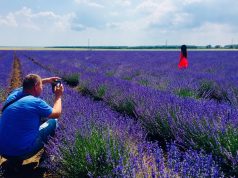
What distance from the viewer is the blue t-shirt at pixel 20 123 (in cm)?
334

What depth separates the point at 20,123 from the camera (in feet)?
11.0

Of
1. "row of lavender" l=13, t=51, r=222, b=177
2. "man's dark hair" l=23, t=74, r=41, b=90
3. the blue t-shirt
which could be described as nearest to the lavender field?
"row of lavender" l=13, t=51, r=222, b=177

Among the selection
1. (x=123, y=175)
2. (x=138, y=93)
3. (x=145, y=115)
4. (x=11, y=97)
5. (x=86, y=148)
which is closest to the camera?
(x=123, y=175)

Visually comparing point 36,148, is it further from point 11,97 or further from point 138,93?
point 138,93

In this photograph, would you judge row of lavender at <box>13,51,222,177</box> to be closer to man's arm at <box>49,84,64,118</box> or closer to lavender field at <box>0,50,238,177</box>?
lavender field at <box>0,50,238,177</box>

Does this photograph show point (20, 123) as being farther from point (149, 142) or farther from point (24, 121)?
point (149, 142)

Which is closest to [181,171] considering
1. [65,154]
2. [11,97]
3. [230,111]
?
[65,154]

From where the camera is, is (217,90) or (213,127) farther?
(217,90)

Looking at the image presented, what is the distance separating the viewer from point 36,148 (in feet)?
11.8

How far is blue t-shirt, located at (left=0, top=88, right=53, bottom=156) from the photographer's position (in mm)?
3338

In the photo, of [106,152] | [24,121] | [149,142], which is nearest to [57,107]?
[24,121]

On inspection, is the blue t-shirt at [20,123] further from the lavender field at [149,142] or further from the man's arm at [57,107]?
the lavender field at [149,142]

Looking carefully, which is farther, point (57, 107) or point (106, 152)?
point (57, 107)

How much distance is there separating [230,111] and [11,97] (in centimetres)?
229
